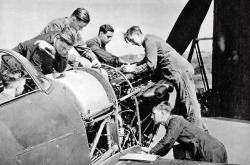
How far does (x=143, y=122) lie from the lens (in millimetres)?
6051

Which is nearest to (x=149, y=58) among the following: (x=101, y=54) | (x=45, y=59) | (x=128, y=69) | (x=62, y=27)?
(x=128, y=69)

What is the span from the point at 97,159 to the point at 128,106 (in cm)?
162

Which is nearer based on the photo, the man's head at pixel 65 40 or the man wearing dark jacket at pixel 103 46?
the man's head at pixel 65 40

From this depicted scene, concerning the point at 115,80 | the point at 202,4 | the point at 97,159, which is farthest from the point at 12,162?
the point at 202,4

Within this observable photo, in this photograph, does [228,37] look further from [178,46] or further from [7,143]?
[7,143]

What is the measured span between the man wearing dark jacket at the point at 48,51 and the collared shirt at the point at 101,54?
245 centimetres

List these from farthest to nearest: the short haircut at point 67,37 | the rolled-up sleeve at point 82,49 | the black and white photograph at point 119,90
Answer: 1. the rolled-up sleeve at point 82,49
2. the short haircut at point 67,37
3. the black and white photograph at point 119,90

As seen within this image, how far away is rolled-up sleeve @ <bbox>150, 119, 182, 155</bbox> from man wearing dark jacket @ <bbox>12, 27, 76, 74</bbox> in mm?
1662

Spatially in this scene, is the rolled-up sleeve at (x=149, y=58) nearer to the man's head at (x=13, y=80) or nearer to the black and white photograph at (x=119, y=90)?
the black and white photograph at (x=119, y=90)

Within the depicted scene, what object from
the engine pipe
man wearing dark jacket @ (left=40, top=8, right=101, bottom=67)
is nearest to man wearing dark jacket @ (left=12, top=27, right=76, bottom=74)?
man wearing dark jacket @ (left=40, top=8, right=101, bottom=67)

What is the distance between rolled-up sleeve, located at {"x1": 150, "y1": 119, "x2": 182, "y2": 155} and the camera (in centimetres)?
477

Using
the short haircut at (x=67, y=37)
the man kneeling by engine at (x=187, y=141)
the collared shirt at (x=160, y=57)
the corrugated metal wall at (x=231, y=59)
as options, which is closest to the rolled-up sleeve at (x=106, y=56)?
the collared shirt at (x=160, y=57)

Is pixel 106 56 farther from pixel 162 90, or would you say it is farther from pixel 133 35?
pixel 162 90

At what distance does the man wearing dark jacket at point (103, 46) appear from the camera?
7422 mm
